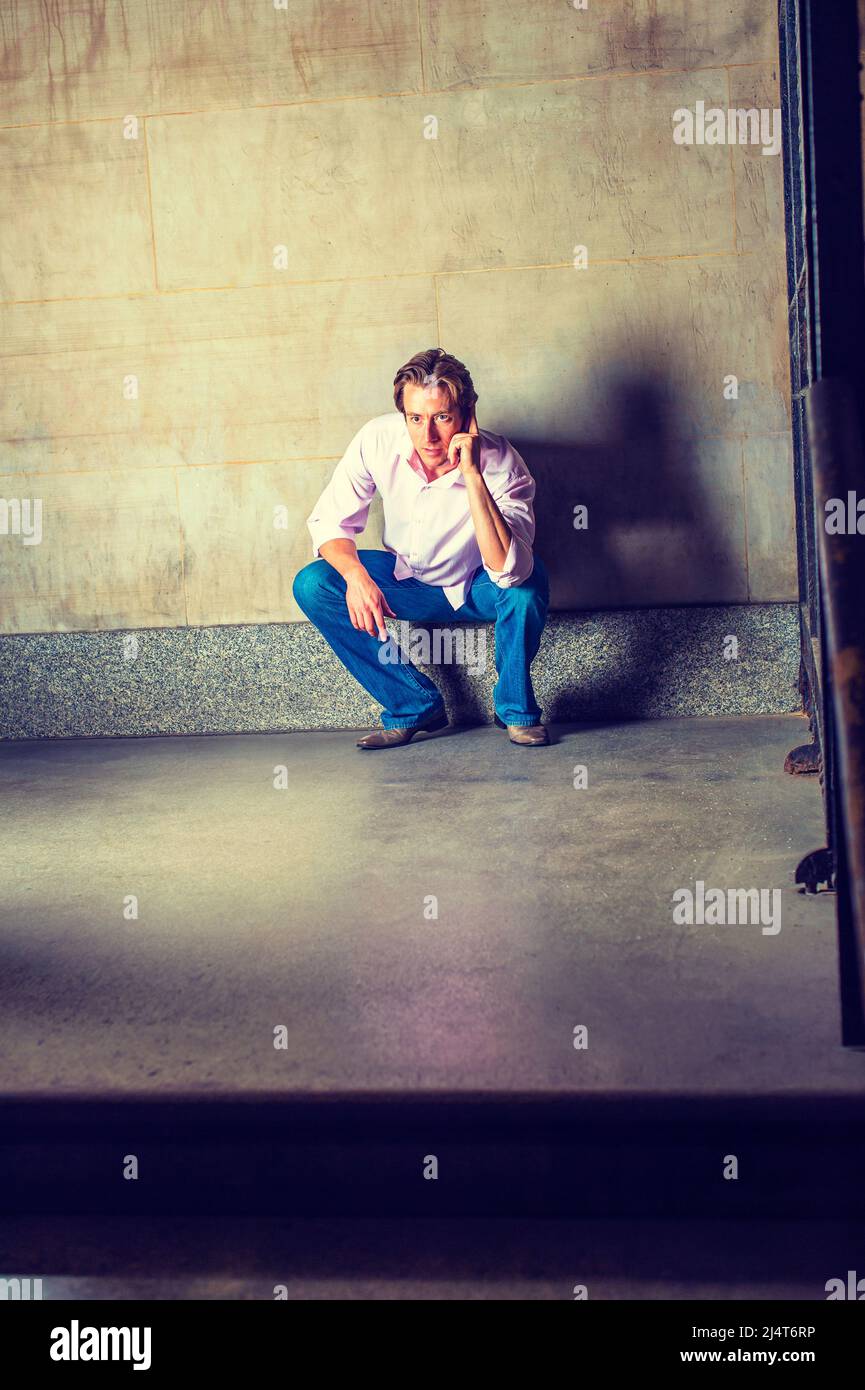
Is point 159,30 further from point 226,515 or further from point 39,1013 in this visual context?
point 39,1013

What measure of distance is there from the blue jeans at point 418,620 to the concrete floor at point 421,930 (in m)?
0.27

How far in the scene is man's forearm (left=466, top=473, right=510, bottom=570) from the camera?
12.4 ft

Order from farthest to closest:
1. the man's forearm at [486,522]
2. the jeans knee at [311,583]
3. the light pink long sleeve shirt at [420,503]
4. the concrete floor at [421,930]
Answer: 1. the jeans knee at [311,583]
2. the light pink long sleeve shirt at [420,503]
3. the man's forearm at [486,522]
4. the concrete floor at [421,930]

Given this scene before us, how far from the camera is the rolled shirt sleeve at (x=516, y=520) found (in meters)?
3.93

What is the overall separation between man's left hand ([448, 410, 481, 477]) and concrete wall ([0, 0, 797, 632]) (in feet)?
1.82

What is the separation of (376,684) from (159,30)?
244 cm

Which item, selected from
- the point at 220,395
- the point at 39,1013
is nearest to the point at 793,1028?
the point at 39,1013

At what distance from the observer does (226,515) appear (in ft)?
14.9

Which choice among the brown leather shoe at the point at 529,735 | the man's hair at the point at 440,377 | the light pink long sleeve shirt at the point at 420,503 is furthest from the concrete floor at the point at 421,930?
the man's hair at the point at 440,377

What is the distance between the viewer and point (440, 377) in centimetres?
386

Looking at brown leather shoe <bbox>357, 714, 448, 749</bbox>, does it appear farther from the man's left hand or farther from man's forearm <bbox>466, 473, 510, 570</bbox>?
the man's left hand

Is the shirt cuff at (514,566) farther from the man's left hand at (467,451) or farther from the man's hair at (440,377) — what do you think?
the man's hair at (440,377)

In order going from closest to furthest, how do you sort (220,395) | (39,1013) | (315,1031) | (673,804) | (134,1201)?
(134,1201), (315,1031), (39,1013), (673,804), (220,395)

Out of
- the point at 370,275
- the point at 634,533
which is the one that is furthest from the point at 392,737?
the point at 370,275
